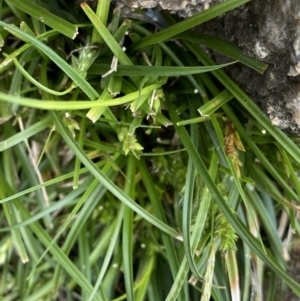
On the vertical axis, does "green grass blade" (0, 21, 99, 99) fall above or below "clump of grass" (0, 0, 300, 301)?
above

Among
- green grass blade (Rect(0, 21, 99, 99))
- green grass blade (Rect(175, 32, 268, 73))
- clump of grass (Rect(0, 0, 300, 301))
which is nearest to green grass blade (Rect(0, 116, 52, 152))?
clump of grass (Rect(0, 0, 300, 301))

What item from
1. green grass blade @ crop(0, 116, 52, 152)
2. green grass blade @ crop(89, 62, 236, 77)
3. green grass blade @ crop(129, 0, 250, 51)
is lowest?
green grass blade @ crop(0, 116, 52, 152)

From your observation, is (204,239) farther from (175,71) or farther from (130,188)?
(175,71)

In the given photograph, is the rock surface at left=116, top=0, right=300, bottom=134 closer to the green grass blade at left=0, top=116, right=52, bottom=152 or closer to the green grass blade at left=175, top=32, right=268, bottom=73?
the green grass blade at left=175, top=32, right=268, bottom=73

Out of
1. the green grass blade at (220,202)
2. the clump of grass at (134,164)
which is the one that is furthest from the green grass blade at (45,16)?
the green grass blade at (220,202)

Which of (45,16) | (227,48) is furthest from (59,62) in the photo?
(227,48)

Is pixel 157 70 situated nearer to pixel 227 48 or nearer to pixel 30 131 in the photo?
pixel 227 48
